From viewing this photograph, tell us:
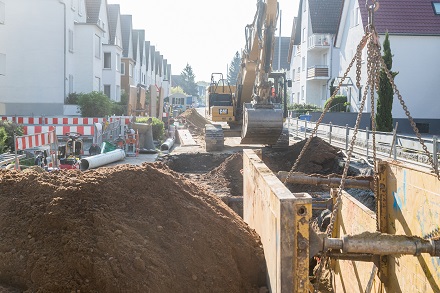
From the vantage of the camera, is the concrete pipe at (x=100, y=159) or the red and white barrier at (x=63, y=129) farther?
the red and white barrier at (x=63, y=129)

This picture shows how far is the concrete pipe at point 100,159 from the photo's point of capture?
13773 millimetres

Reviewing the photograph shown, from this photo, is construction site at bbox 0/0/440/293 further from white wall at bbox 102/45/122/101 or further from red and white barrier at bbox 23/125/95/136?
white wall at bbox 102/45/122/101

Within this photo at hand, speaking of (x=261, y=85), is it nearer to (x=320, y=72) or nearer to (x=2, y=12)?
(x=2, y=12)

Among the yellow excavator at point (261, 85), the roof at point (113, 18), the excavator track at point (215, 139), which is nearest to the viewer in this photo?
the yellow excavator at point (261, 85)

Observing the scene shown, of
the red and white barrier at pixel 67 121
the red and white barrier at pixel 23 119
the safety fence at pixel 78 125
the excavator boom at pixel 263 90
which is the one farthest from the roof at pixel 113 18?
the excavator boom at pixel 263 90

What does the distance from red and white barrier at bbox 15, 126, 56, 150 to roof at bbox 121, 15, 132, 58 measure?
147 feet

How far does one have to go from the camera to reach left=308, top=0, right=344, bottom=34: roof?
45.4m

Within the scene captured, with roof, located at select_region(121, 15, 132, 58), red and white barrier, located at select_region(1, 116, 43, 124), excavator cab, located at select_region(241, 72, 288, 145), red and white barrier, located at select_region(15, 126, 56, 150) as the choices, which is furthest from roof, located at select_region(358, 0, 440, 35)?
roof, located at select_region(121, 15, 132, 58)

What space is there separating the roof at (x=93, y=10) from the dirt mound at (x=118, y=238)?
38.3m

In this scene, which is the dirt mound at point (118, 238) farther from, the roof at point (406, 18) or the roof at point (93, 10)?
the roof at point (93, 10)

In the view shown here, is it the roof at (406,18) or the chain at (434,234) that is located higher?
the roof at (406,18)

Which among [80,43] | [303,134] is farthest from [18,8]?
[303,134]

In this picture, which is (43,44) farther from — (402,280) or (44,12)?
(402,280)

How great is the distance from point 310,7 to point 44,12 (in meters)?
23.5
